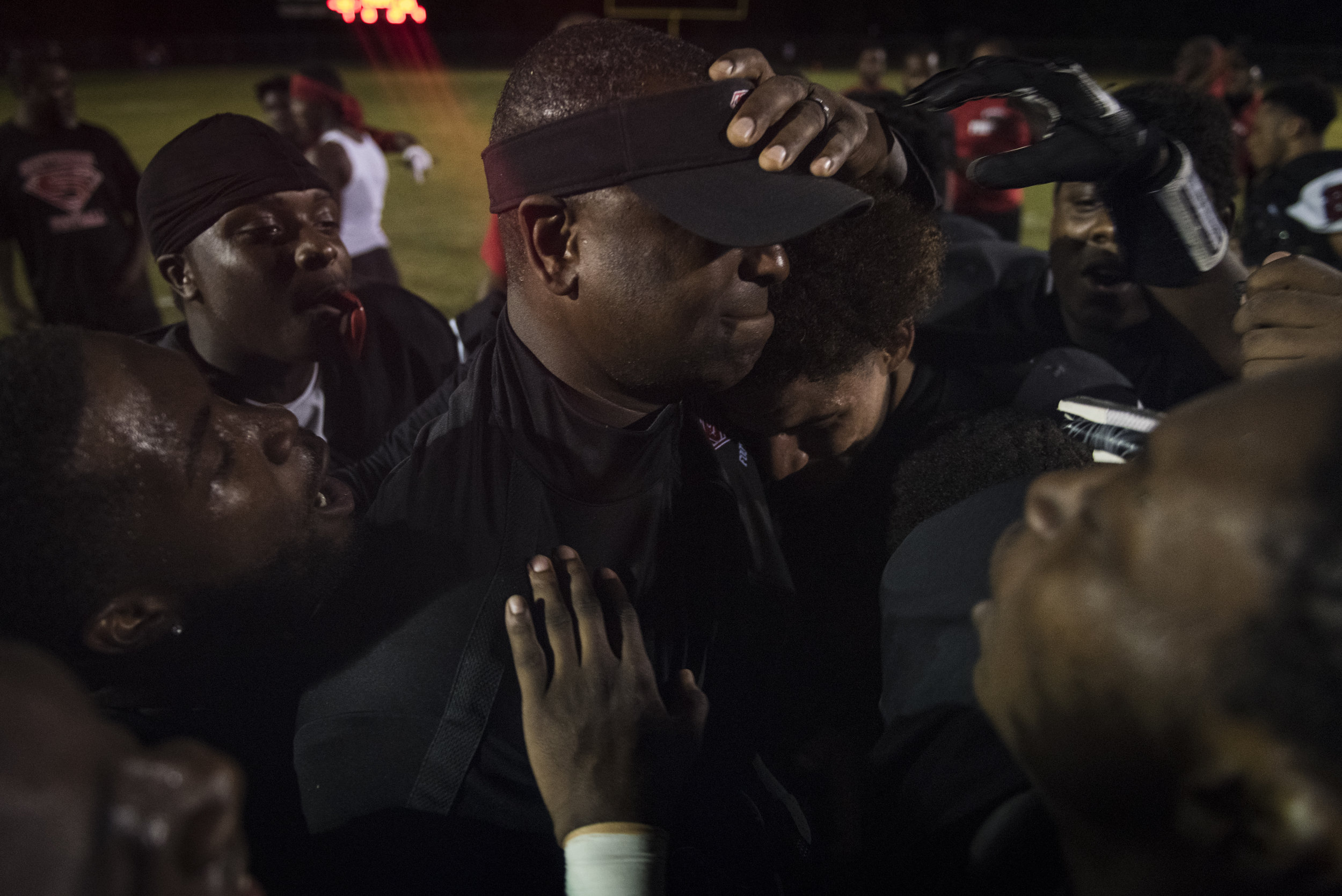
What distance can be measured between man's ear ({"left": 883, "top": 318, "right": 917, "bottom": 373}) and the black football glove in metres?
0.37

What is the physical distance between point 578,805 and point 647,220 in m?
0.95

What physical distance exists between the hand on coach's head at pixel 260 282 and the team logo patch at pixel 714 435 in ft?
5.12

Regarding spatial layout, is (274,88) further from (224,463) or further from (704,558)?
(704,558)

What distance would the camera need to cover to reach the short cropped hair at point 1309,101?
680cm

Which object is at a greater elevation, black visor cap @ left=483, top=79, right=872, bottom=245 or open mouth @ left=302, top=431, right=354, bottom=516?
black visor cap @ left=483, top=79, right=872, bottom=245

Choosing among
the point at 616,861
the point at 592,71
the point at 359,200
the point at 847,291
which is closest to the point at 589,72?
the point at 592,71

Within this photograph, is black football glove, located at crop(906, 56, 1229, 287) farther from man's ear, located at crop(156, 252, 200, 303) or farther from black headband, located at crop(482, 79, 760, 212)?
man's ear, located at crop(156, 252, 200, 303)

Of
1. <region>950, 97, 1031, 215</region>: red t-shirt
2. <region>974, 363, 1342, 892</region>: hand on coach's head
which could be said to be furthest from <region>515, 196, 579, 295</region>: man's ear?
<region>950, 97, 1031, 215</region>: red t-shirt

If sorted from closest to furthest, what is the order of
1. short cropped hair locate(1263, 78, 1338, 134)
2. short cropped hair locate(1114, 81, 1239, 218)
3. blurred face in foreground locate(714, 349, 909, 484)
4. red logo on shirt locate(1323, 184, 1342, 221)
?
blurred face in foreground locate(714, 349, 909, 484), short cropped hair locate(1114, 81, 1239, 218), red logo on shirt locate(1323, 184, 1342, 221), short cropped hair locate(1263, 78, 1338, 134)

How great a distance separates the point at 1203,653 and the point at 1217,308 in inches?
92.0

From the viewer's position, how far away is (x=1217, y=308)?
106 inches

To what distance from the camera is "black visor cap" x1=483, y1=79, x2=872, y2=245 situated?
156 cm

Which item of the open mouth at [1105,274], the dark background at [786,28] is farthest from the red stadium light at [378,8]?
the dark background at [786,28]

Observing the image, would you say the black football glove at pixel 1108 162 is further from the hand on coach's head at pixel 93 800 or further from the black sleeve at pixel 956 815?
the hand on coach's head at pixel 93 800
